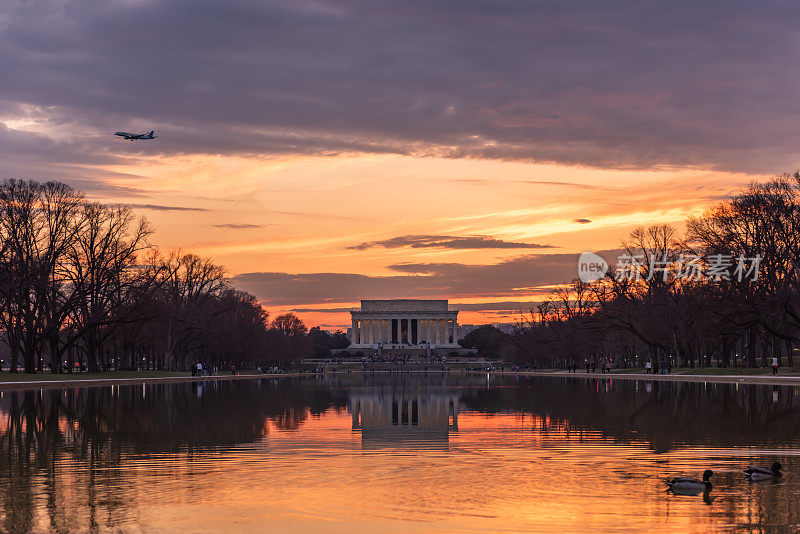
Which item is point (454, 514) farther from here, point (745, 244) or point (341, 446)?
point (745, 244)

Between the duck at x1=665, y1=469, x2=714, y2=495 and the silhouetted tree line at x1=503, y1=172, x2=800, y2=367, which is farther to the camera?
the silhouetted tree line at x1=503, y1=172, x2=800, y2=367

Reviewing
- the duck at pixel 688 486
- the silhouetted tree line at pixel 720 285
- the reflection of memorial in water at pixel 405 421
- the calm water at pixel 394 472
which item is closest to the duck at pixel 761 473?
the calm water at pixel 394 472

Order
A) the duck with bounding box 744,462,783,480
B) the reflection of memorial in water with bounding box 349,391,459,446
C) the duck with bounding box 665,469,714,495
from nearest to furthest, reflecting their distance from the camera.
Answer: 1. the duck with bounding box 665,469,714,495
2. the duck with bounding box 744,462,783,480
3. the reflection of memorial in water with bounding box 349,391,459,446

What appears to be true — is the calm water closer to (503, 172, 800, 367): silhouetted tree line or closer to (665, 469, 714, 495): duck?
(665, 469, 714, 495): duck

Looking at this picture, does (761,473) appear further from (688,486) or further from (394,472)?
(394,472)

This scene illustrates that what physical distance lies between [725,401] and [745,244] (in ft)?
114

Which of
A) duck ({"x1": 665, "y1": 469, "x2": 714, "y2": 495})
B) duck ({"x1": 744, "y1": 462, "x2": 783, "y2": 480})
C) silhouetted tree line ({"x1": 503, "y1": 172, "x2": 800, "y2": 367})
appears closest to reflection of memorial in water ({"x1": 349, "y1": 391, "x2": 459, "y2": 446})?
duck ({"x1": 744, "y1": 462, "x2": 783, "y2": 480})

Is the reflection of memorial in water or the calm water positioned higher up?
the calm water

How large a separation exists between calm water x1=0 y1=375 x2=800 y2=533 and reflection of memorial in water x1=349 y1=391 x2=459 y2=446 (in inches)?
4.0

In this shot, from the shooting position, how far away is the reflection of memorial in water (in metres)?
25.4

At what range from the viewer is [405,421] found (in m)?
32.9

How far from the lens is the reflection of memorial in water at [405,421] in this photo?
83.4 feet

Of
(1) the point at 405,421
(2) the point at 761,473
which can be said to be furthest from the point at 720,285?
(2) the point at 761,473

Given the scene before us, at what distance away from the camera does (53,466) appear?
19.2 m
